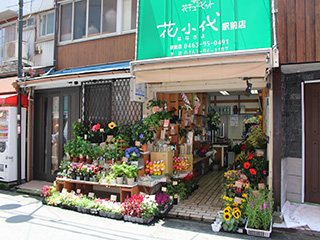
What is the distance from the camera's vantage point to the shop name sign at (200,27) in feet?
19.4

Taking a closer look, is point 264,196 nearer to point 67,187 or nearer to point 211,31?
point 211,31

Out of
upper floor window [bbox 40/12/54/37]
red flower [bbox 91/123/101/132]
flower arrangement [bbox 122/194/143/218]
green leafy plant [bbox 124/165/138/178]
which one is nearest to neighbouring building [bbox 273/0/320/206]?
flower arrangement [bbox 122/194/143/218]

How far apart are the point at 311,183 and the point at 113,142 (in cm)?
491

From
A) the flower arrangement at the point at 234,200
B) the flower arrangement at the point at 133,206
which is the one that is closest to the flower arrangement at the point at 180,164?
the flower arrangement at the point at 234,200

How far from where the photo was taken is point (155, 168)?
22.8 ft

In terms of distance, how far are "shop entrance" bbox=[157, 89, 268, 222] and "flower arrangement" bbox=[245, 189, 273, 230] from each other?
36.9 inches

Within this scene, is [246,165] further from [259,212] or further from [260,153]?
[259,212]

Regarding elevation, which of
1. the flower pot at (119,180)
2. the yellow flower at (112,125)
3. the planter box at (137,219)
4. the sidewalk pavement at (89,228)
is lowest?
the sidewalk pavement at (89,228)

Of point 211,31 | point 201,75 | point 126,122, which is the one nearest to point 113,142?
point 126,122

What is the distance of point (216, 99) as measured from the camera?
50.8ft

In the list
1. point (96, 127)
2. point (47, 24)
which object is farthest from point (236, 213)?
point (47, 24)

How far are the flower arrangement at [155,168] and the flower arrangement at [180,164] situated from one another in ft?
2.83

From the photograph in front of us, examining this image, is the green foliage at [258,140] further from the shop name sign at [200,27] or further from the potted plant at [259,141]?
the shop name sign at [200,27]

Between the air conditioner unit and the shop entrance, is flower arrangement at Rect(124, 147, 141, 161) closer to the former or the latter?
the shop entrance
